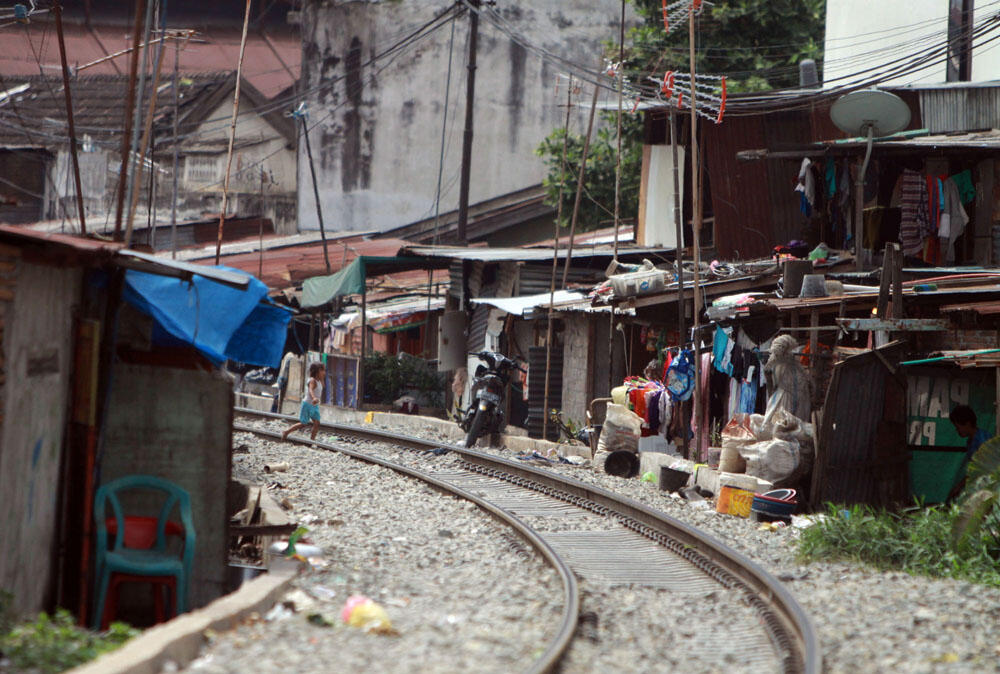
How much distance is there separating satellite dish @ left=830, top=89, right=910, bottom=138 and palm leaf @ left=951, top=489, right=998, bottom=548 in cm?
766

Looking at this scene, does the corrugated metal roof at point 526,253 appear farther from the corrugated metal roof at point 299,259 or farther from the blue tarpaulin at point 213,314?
the blue tarpaulin at point 213,314

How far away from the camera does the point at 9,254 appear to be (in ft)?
24.9

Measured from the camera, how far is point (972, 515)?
10.0m

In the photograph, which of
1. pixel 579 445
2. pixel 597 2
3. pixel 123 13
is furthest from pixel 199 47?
pixel 579 445

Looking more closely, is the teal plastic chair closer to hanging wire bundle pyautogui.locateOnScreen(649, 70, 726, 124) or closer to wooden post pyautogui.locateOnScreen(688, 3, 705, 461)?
wooden post pyautogui.locateOnScreen(688, 3, 705, 461)

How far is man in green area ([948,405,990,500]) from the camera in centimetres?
1239

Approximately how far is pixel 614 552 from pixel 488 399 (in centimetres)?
879

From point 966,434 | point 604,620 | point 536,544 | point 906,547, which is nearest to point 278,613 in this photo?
point 604,620

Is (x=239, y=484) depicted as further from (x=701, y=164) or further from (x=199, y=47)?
(x=199, y=47)

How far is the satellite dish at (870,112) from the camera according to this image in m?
16.4

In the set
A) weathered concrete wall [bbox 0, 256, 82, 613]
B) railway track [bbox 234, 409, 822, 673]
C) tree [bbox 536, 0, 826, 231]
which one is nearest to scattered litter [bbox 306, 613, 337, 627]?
railway track [bbox 234, 409, 822, 673]

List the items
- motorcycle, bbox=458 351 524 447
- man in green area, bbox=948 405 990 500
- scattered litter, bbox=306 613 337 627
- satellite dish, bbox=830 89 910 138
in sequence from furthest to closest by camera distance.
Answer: motorcycle, bbox=458 351 524 447
satellite dish, bbox=830 89 910 138
man in green area, bbox=948 405 990 500
scattered litter, bbox=306 613 337 627

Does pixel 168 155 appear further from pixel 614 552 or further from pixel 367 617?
pixel 367 617

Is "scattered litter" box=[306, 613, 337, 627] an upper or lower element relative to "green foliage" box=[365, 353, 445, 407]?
lower
